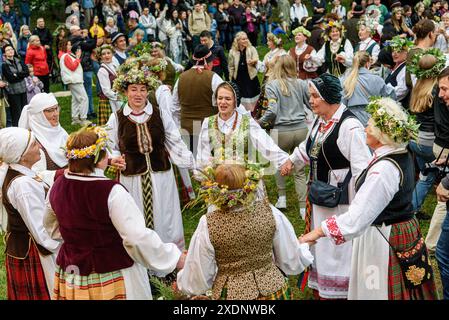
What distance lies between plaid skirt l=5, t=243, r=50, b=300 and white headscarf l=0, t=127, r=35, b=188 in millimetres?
583

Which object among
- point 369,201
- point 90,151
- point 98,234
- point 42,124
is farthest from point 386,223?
point 42,124

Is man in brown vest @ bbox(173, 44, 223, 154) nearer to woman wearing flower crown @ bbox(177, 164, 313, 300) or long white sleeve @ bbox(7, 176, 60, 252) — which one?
long white sleeve @ bbox(7, 176, 60, 252)

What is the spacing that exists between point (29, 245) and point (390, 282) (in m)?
2.48

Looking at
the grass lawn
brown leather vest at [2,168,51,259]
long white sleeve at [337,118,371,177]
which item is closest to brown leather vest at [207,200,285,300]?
long white sleeve at [337,118,371,177]

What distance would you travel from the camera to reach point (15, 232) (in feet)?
15.2

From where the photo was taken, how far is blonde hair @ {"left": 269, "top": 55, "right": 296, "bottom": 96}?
24.3 ft

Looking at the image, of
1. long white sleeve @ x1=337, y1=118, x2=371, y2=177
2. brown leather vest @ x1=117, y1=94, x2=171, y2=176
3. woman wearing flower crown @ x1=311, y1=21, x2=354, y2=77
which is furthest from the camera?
woman wearing flower crown @ x1=311, y1=21, x2=354, y2=77

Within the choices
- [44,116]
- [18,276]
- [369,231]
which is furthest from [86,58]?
[369,231]

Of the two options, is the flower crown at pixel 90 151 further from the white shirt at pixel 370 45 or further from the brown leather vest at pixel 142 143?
the white shirt at pixel 370 45

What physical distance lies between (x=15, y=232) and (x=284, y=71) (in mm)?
3877

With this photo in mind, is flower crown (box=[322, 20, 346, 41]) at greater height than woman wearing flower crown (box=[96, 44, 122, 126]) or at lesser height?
greater

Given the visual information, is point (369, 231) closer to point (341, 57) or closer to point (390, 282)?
point (390, 282)

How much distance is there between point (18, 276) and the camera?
187 inches

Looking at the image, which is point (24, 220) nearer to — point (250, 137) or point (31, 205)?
point (31, 205)
